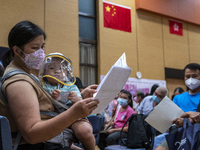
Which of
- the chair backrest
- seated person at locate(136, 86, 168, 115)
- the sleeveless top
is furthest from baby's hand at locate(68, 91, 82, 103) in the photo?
seated person at locate(136, 86, 168, 115)

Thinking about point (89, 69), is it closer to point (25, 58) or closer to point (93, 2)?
point (93, 2)

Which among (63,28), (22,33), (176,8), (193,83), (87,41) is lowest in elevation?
(193,83)

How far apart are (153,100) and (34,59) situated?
3.46 meters

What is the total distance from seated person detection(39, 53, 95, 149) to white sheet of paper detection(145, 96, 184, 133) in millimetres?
1047

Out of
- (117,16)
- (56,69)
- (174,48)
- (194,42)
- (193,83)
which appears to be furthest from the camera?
(194,42)

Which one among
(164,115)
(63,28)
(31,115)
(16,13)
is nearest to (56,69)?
(31,115)

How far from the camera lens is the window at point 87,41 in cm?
717

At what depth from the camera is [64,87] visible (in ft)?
4.93

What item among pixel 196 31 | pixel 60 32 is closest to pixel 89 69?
pixel 60 32

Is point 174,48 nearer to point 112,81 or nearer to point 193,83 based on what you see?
point 193,83

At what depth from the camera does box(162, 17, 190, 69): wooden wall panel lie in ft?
29.0

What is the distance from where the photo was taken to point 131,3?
8.09 meters

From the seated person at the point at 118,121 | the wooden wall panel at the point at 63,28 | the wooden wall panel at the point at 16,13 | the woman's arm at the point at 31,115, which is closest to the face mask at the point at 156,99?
the seated person at the point at 118,121

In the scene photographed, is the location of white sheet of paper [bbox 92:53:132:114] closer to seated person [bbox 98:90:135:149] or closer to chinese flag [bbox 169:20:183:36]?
seated person [bbox 98:90:135:149]
